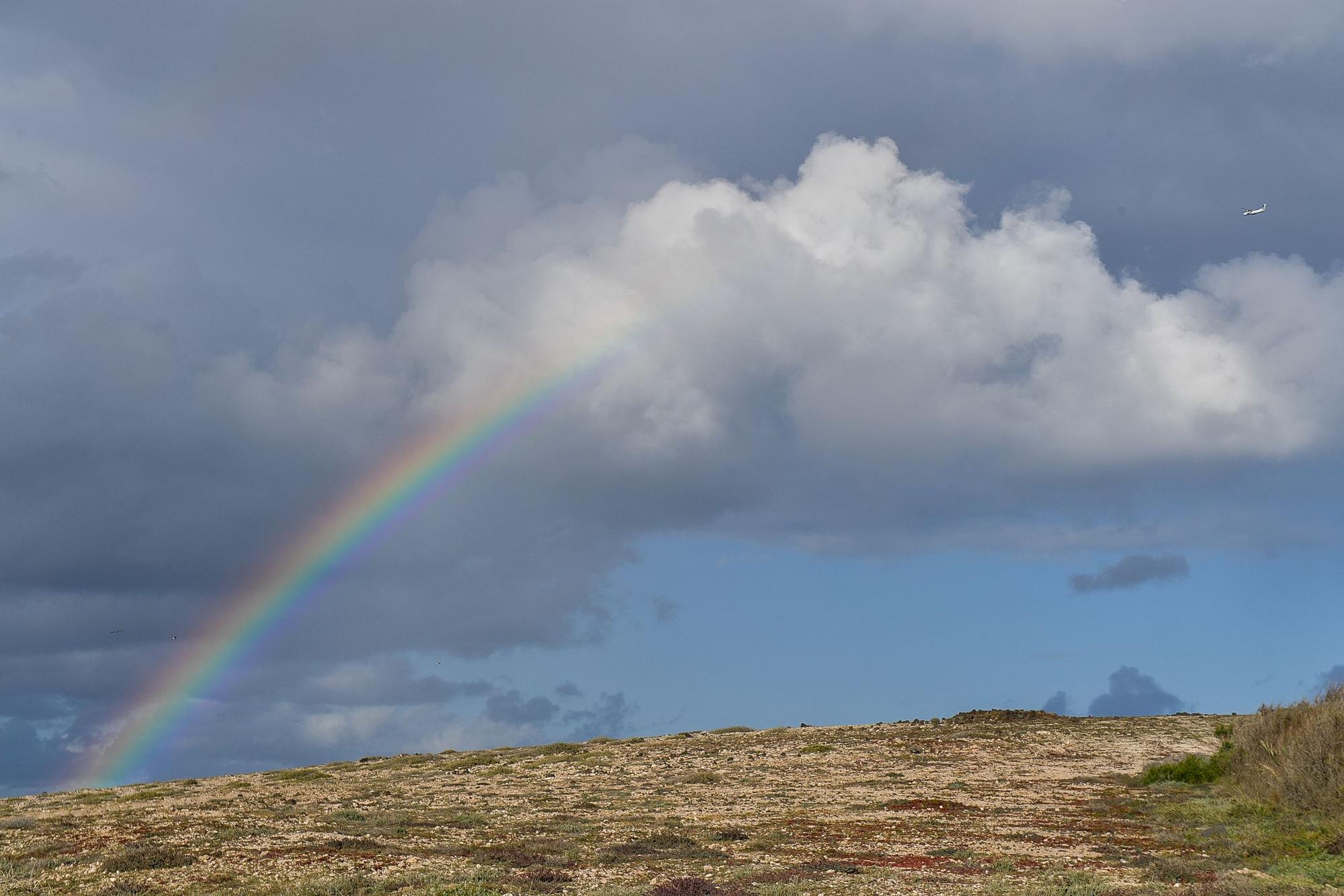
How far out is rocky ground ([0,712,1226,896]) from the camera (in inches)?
1154

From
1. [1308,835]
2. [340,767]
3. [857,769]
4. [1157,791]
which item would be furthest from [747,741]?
[1308,835]

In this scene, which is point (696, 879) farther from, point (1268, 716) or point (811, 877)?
point (1268, 716)

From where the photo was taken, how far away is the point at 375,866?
1227 inches

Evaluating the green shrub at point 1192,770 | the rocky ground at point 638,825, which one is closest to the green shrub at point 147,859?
the rocky ground at point 638,825

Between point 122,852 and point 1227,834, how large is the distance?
118 feet

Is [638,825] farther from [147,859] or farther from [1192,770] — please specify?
[1192,770]

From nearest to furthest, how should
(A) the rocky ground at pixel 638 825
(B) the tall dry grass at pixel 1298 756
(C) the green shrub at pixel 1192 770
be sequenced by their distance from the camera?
(A) the rocky ground at pixel 638 825 → (B) the tall dry grass at pixel 1298 756 → (C) the green shrub at pixel 1192 770

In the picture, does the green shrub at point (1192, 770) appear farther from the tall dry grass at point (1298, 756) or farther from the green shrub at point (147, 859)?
the green shrub at point (147, 859)

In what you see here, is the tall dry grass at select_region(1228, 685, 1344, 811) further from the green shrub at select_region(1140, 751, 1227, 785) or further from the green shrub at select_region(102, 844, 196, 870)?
the green shrub at select_region(102, 844, 196, 870)

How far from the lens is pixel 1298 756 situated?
1578 inches

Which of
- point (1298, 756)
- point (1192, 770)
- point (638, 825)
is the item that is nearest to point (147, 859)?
point (638, 825)

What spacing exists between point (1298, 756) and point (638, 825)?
2488cm

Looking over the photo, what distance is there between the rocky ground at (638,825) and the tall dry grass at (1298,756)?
17.7ft

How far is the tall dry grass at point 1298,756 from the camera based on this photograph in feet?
126
